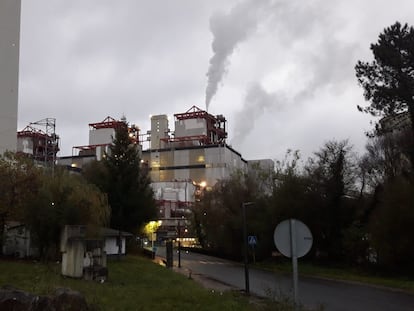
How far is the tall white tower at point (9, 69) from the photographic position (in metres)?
56.2

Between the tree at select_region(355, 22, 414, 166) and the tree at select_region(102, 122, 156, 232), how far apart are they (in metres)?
22.9

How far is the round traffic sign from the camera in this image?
8844 mm

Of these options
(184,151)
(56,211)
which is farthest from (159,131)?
(56,211)

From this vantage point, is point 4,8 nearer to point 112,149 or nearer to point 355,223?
point 112,149

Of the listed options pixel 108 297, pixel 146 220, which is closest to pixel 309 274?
pixel 146 220

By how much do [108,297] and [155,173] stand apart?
108535 mm

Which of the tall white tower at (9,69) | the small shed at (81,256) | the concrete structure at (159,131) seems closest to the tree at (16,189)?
the small shed at (81,256)

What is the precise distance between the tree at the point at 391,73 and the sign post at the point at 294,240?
91.3 ft

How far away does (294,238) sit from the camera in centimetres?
890

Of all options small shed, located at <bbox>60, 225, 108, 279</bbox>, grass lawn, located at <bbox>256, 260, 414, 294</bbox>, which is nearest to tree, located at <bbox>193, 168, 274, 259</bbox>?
grass lawn, located at <bbox>256, 260, 414, 294</bbox>

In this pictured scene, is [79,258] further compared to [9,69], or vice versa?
[9,69]

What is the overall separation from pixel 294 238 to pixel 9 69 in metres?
56.6

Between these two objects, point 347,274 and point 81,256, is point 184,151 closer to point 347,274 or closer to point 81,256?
point 347,274

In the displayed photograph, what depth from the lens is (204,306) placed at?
13.5 meters
